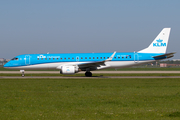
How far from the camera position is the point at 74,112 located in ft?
32.4

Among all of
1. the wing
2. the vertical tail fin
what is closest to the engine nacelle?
the wing

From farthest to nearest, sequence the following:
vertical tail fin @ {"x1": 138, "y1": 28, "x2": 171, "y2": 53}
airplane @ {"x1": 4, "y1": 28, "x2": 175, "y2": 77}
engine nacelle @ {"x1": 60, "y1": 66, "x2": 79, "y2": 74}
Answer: vertical tail fin @ {"x1": 138, "y1": 28, "x2": 171, "y2": 53}
airplane @ {"x1": 4, "y1": 28, "x2": 175, "y2": 77}
engine nacelle @ {"x1": 60, "y1": 66, "x2": 79, "y2": 74}

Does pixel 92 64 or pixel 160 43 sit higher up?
pixel 160 43

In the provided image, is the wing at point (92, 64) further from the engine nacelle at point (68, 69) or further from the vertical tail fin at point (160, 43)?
the vertical tail fin at point (160, 43)

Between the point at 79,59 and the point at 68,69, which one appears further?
the point at 79,59

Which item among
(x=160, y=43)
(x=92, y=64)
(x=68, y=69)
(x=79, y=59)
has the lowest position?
(x=68, y=69)

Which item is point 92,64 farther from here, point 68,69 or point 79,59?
point 68,69

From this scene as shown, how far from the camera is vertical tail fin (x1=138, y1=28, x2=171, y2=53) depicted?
36.7 m

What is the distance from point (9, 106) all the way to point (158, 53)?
96.2 ft

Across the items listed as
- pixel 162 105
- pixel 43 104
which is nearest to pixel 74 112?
pixel 43 104

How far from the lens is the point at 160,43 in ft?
121

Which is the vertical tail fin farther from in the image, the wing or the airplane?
the wing

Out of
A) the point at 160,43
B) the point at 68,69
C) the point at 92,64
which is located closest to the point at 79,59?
the point at 92,64

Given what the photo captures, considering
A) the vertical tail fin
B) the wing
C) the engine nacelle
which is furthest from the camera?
the vertical tail fin
